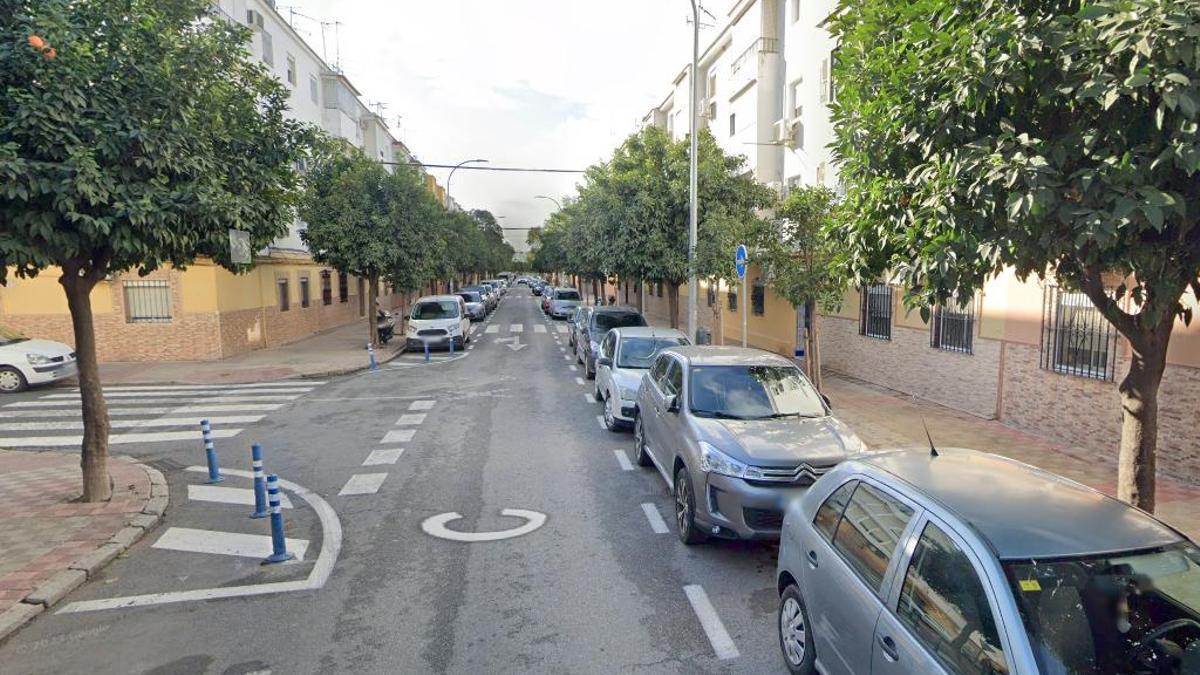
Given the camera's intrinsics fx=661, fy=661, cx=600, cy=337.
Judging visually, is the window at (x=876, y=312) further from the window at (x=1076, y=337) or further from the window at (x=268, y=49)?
the window at (x=268, y=49)

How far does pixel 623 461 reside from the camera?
9.15 m

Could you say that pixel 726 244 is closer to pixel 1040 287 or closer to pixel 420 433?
pixel 1040 287

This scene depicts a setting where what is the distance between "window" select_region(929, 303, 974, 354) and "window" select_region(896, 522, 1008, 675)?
947 cm

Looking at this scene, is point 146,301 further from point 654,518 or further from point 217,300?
point 654,518

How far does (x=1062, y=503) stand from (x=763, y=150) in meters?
20.0

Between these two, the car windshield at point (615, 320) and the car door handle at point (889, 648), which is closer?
the car door handle at point (889, 648)

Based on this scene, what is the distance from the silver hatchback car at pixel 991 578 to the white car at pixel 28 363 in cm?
1656

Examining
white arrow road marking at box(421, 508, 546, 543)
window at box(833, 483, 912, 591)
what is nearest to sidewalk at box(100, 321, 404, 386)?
white arrow road marking at box(421, 508, 546, 543)

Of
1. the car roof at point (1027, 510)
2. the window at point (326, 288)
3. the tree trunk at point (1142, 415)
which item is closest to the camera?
the car roof at point (1027, 510)

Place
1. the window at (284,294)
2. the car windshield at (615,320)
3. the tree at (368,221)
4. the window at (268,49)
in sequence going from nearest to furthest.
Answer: the car windshield at (615,320) → the tree at (368,221) → the window at (284,294) → the window at (268,49)

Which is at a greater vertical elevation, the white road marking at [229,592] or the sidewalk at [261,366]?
the sidewalk at [261,366]

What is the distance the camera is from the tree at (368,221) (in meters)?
21.0

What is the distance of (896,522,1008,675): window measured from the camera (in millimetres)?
2609

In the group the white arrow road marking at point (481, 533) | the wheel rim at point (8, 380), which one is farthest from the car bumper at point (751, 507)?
the wheel rim at point (8, 380)
